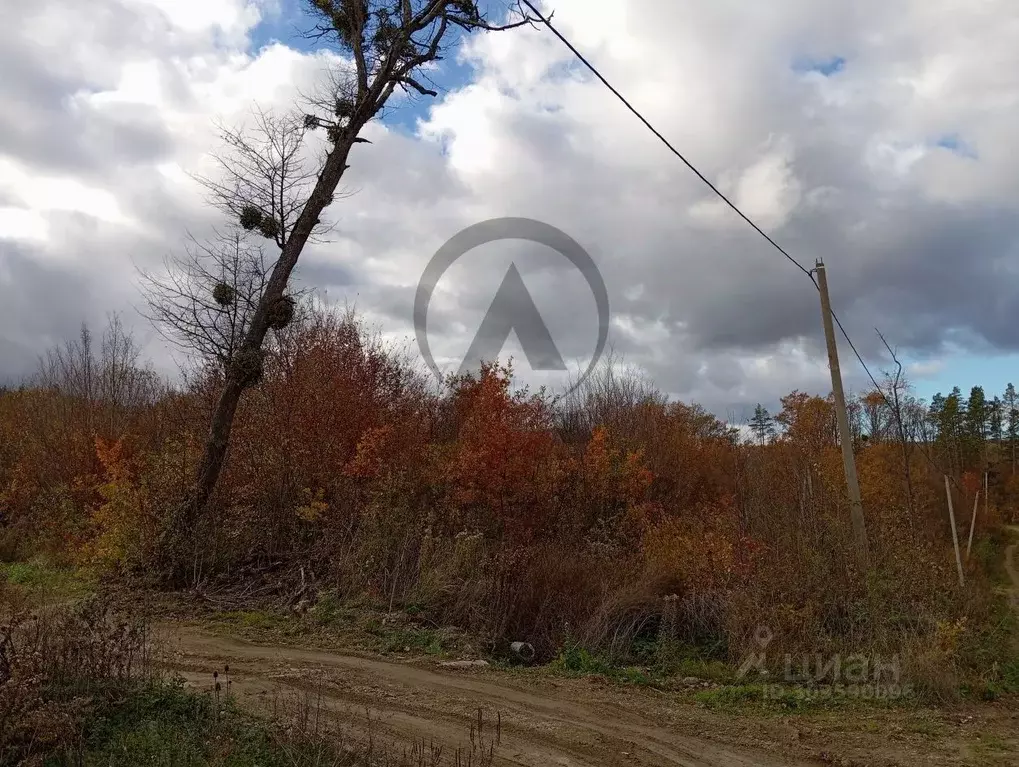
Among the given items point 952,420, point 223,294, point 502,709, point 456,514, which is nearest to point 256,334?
point 223,294

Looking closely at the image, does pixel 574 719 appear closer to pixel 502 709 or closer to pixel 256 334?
pixel 502 709

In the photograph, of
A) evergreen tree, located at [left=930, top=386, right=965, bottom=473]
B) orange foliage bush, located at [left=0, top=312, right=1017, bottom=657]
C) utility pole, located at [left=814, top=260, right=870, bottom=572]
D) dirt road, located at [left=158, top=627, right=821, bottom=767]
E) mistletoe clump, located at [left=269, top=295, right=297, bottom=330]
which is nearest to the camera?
dirt road, located at [left=158, top=627, right=821, bottom=767]

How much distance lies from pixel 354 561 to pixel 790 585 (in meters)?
6.99

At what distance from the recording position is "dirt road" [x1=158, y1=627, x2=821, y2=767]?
601 centimetres

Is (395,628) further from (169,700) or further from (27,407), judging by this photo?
(27,407)

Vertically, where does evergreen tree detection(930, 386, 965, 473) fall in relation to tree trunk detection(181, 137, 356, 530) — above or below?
above

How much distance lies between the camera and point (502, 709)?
694 cm

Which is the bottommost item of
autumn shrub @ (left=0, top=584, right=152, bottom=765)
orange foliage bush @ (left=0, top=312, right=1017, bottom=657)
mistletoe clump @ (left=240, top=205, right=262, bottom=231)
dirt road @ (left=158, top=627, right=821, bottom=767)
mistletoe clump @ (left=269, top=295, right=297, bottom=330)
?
dirt road @ (left=158, top=627, right=821, bottom=767)

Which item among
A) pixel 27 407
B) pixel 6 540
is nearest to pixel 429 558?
pixel 6 540

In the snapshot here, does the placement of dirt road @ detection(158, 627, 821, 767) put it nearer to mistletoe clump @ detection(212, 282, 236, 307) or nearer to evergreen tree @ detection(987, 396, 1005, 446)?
mistletoe clump @ detection(212, 282, 236, 307)

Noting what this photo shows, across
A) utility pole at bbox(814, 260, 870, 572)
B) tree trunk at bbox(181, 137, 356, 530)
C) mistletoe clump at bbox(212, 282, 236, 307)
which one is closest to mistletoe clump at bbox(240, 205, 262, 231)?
tree trunk at bbox(181, 137, 356, 530)

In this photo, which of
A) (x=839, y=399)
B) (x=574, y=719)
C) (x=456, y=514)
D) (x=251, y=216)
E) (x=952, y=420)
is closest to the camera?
(x=574, y=719)

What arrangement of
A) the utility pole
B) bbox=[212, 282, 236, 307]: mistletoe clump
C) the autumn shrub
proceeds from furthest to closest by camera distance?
bbox=[212, 282, 236, 307]: mistletoe clump, the utility pole, the autumn shrub

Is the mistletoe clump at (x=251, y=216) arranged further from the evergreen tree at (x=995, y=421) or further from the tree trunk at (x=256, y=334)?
the evergreen tree at (x=995, y=421)
